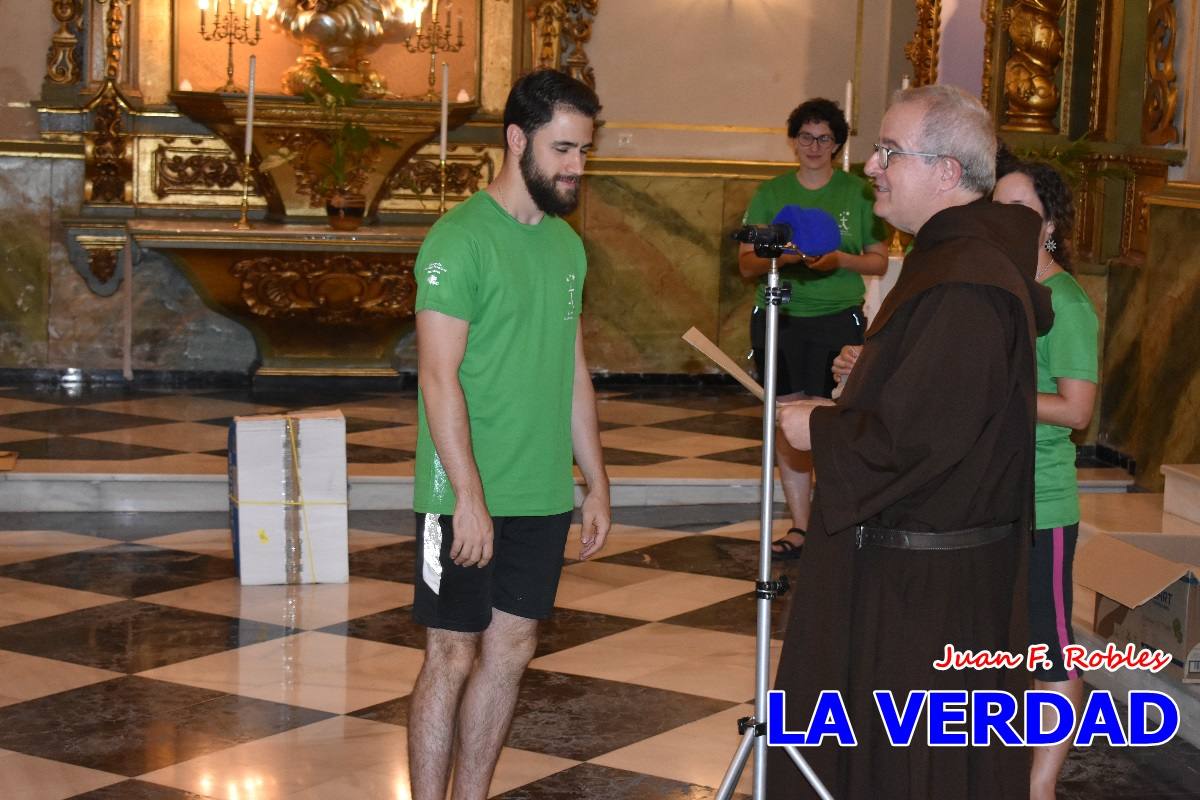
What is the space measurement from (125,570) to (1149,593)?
357cm

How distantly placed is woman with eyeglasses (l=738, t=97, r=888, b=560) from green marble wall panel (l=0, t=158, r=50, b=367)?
5017mm

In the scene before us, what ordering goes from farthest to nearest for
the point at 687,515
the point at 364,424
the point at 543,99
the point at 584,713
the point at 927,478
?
the point at 364,424 → the point at 687,515 → the point at 584,713 → the point at 543,99 → the point at 927,478

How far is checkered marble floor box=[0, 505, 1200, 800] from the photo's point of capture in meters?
4.09

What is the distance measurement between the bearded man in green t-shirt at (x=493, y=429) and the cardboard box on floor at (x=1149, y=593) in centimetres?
169

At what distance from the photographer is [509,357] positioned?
131 inches

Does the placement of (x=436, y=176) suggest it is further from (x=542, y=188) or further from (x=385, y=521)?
(x=542, y=188)

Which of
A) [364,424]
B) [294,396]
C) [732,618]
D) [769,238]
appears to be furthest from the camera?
[294,396]

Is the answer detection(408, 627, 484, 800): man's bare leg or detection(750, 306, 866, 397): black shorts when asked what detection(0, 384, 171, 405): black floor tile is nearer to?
detection(750, 306, 866, 397): black shorts

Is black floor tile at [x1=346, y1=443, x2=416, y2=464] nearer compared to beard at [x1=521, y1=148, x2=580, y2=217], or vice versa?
beard at [x1=521, y1=148, x2=580, y2=217]

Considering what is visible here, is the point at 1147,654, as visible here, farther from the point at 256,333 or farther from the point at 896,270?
the point at 256,333

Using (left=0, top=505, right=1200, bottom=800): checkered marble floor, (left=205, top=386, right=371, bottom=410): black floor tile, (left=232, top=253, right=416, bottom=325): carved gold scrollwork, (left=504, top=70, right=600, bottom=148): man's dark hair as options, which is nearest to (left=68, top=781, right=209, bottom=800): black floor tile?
(left=0, top=505, right=1200, bottom=800): checkered marble floor

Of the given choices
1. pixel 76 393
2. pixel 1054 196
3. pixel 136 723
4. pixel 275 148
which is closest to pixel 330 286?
pixel 275 148

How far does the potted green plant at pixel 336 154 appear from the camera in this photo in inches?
368

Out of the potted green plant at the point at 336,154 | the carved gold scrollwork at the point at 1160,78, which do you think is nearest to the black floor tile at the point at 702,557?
the carved gold scrollwork at the point at 1160,78
